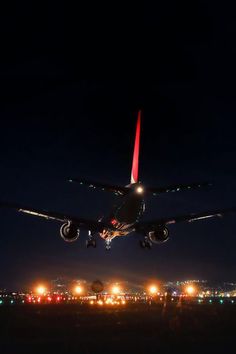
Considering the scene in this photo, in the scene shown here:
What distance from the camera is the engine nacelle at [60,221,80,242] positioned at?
58.5 m

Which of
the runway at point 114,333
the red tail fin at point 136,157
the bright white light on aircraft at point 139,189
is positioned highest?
the red tail fin at point 136,157

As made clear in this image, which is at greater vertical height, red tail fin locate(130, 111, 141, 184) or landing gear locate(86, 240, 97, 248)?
red tail fin locate(130, 111, 141, 184)

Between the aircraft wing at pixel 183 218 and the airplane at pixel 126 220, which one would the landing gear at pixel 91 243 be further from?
the aircraft wing at pixel 183 218

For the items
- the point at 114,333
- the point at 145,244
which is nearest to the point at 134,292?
the point at 145,244

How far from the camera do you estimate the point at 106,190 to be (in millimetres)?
50875

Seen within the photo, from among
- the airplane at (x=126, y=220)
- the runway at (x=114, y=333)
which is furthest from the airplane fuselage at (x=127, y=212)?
the runway at (x=114, y=333)

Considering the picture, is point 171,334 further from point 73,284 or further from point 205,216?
point 73,284

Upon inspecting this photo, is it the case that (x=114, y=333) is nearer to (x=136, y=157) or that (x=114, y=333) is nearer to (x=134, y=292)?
(x=136, y=157)

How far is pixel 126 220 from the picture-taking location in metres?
53.5

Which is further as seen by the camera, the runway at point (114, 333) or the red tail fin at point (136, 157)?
the red tail fin at point (136, 157)

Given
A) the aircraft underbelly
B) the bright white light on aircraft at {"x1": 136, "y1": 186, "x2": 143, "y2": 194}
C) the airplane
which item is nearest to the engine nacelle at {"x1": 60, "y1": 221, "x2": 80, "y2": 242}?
the airplane

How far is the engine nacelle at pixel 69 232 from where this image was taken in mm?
58531

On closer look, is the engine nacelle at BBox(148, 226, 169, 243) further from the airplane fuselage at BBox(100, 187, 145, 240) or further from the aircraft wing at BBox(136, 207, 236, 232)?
the airplane fuselage at BBox(100, 187, 145, 240)

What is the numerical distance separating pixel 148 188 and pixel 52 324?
23.6 metres
